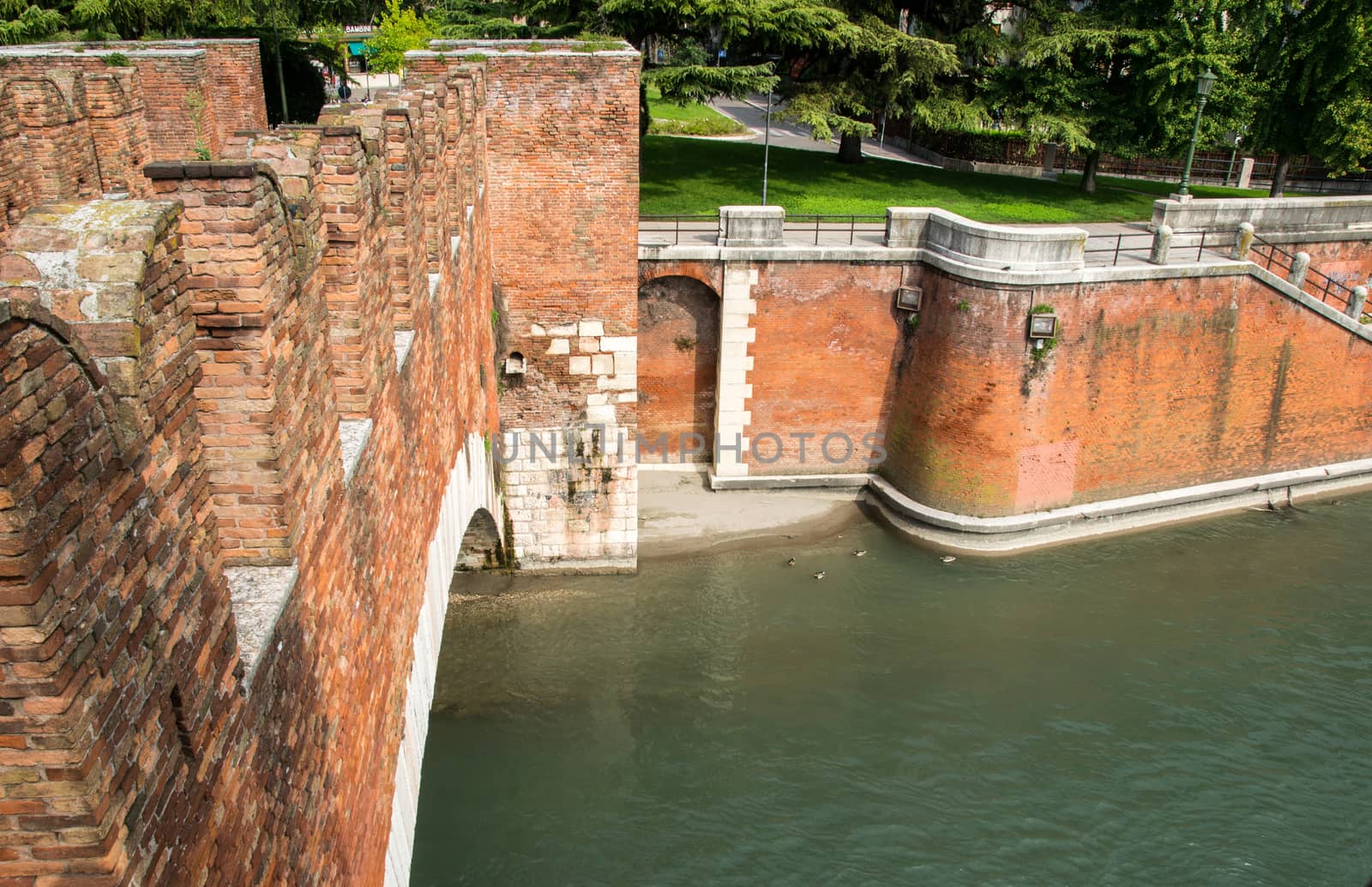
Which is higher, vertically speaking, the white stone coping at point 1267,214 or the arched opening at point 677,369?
the white stone coping at point 1267,214

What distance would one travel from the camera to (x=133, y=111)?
A: 11203 mm

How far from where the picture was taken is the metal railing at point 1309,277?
1992 centimetres

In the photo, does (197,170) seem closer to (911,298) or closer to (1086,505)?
(911,298)

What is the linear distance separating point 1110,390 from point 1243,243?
378 cm

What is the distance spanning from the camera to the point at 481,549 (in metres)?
15.8

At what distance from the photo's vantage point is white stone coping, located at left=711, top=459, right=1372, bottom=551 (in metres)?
17.8

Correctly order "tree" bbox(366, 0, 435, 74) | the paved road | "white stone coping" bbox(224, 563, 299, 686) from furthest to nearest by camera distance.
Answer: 1. the paved road
2. "tree" bbox(366, 0, 435, 74)
3. "white stone coping" bbox(224, 563, 299, 686)

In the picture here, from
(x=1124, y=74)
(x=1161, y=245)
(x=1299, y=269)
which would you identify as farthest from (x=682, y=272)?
(x=1124, y=74)

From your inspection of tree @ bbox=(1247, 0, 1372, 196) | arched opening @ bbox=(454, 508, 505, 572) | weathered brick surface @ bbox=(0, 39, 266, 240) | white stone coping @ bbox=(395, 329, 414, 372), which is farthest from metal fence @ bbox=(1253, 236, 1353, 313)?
white stone coping @ bbox=(395, 329, 414, 372)

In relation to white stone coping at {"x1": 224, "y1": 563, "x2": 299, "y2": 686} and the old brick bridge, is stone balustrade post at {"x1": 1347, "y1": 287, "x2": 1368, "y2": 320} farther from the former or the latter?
white stone coping at {"x1": 224, "y1": 563, "x2": 299, "y2": 686}

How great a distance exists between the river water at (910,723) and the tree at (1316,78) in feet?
33.8

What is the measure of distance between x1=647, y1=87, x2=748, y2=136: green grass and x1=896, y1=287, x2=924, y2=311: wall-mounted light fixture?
729 inches

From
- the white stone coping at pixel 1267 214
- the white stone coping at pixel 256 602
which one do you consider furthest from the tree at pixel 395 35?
the white stone coping at pixel 256 602

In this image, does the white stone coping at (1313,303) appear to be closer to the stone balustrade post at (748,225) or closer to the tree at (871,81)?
the tree at (871,81)
